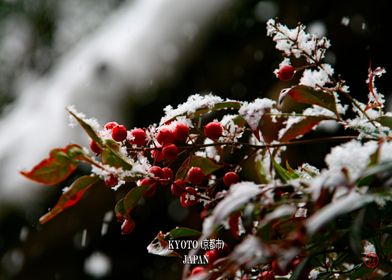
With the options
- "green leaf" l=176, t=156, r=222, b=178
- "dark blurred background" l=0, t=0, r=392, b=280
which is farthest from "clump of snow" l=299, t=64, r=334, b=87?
"dark blurred background" l=0, t=0, r=392, b=280

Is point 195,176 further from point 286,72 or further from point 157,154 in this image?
point 286,72

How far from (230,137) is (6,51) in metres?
3.63

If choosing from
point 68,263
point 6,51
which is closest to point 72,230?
point 68,263

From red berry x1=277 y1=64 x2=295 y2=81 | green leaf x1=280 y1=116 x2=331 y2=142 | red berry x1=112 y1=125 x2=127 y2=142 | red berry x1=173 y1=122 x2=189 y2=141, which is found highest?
red berry x1=277 y1=64 x2=295 y2=81

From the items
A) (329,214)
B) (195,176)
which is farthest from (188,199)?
(329,214)

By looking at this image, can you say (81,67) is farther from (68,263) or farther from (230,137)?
(230,137)

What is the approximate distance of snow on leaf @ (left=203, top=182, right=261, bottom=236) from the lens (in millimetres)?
299

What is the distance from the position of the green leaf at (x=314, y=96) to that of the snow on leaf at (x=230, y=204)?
166 millimetres

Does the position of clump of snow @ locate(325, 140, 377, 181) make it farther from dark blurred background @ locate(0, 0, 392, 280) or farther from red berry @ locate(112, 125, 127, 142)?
dark blurred background @ locate(0, 0, 392, 280)

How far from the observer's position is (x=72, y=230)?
1270mm

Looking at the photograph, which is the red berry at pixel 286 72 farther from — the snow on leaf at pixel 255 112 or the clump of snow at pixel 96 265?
the clump of snow at pixel 96 265

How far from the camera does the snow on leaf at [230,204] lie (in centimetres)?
30

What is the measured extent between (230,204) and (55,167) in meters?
0.14

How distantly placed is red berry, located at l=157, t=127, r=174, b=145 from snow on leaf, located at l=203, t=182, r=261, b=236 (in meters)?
0.17
